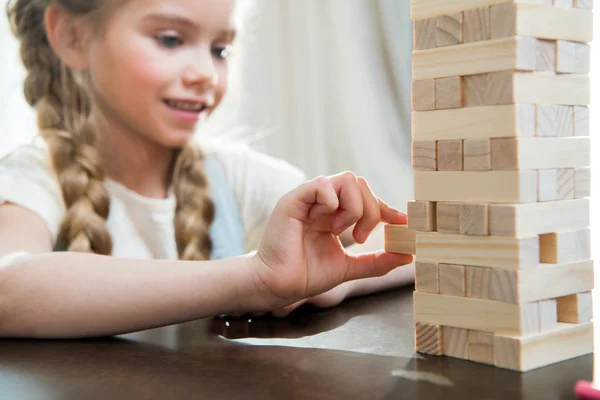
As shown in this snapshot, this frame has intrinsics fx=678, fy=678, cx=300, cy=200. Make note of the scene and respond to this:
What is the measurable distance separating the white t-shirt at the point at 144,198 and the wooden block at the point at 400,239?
2.69 feet

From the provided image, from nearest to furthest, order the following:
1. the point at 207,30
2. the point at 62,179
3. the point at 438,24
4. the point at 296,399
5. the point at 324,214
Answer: the point at 296,399
the point at 438,24
the point at 324,214
the point at 62,179
the point at 207,30

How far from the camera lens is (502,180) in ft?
2.19

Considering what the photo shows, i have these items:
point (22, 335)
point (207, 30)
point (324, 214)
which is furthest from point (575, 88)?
point (207, 30)

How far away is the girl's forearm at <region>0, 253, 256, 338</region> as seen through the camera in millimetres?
863

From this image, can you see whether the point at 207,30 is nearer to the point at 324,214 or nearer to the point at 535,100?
the point at 324,214

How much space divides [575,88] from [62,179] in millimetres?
1106

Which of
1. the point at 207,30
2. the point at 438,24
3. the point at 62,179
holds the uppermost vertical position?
the point at 207,30

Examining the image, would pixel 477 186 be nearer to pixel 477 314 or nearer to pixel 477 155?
pixel 477 155

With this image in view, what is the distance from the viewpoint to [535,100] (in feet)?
2.22

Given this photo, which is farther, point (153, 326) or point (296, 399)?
point (153, 326)

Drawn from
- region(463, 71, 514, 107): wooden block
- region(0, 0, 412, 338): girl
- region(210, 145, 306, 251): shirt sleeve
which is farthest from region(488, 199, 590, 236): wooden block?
region(210, 145, 306, 251): shirt sleeve

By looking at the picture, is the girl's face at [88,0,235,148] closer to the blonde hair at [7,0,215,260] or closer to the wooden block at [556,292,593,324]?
the blonde hair at [7,0,215,260]

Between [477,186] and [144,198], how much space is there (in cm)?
106

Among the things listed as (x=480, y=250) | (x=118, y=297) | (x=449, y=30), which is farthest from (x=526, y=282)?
(x=118, y=297)
